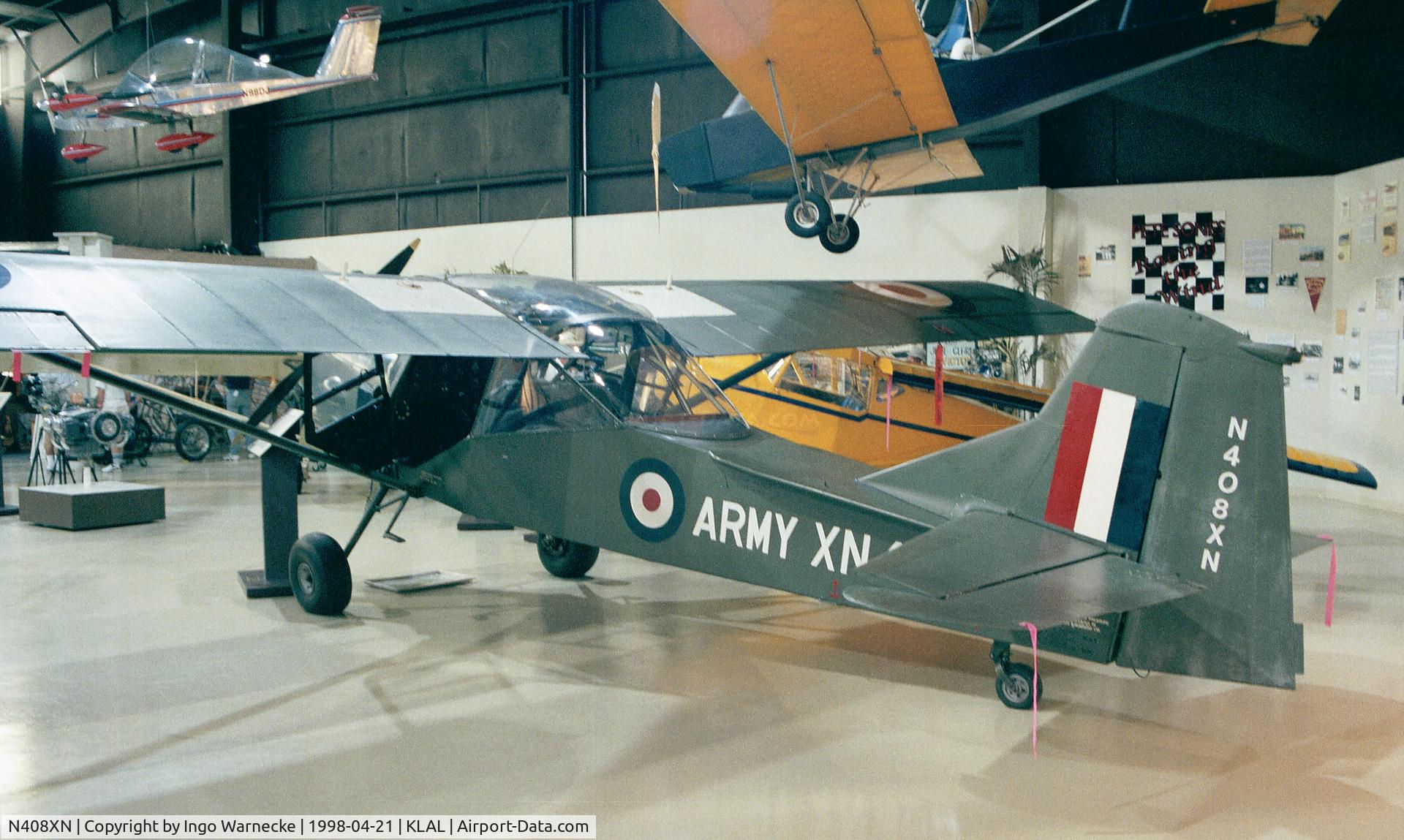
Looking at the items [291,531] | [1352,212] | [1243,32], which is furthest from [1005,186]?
[291,531]

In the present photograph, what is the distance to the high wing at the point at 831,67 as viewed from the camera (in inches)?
259

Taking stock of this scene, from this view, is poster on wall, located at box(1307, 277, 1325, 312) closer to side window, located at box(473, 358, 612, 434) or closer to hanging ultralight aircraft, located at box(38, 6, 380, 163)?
side window, located at box(473, 358, 612, 434)

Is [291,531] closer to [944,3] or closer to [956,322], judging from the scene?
[956,322]

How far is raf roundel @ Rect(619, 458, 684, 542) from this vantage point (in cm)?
493

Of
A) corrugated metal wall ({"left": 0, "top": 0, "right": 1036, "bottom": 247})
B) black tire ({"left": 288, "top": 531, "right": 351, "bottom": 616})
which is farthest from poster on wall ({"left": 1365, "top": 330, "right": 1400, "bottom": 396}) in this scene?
black tire ({"left": 288, "top": 531, "right": 351, "bottom": 616})

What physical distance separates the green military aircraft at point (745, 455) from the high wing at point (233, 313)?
17 millimetres

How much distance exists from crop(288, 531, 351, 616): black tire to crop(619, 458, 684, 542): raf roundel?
2.11 meters

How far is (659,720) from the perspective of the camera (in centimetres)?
429

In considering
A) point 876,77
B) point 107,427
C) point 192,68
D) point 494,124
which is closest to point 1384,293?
point 876,77

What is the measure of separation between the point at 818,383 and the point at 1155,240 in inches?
280

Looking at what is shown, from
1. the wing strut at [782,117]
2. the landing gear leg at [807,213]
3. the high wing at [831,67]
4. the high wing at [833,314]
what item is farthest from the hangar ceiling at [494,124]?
the wing strut at [782,117]

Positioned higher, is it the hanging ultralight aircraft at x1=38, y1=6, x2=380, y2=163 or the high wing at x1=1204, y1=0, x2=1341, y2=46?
the hanging ultralight aircraft at x1=38, y1=6, x2=380, y2=163

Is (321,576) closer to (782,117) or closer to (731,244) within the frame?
(782,117)

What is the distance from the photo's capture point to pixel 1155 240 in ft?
42.0
